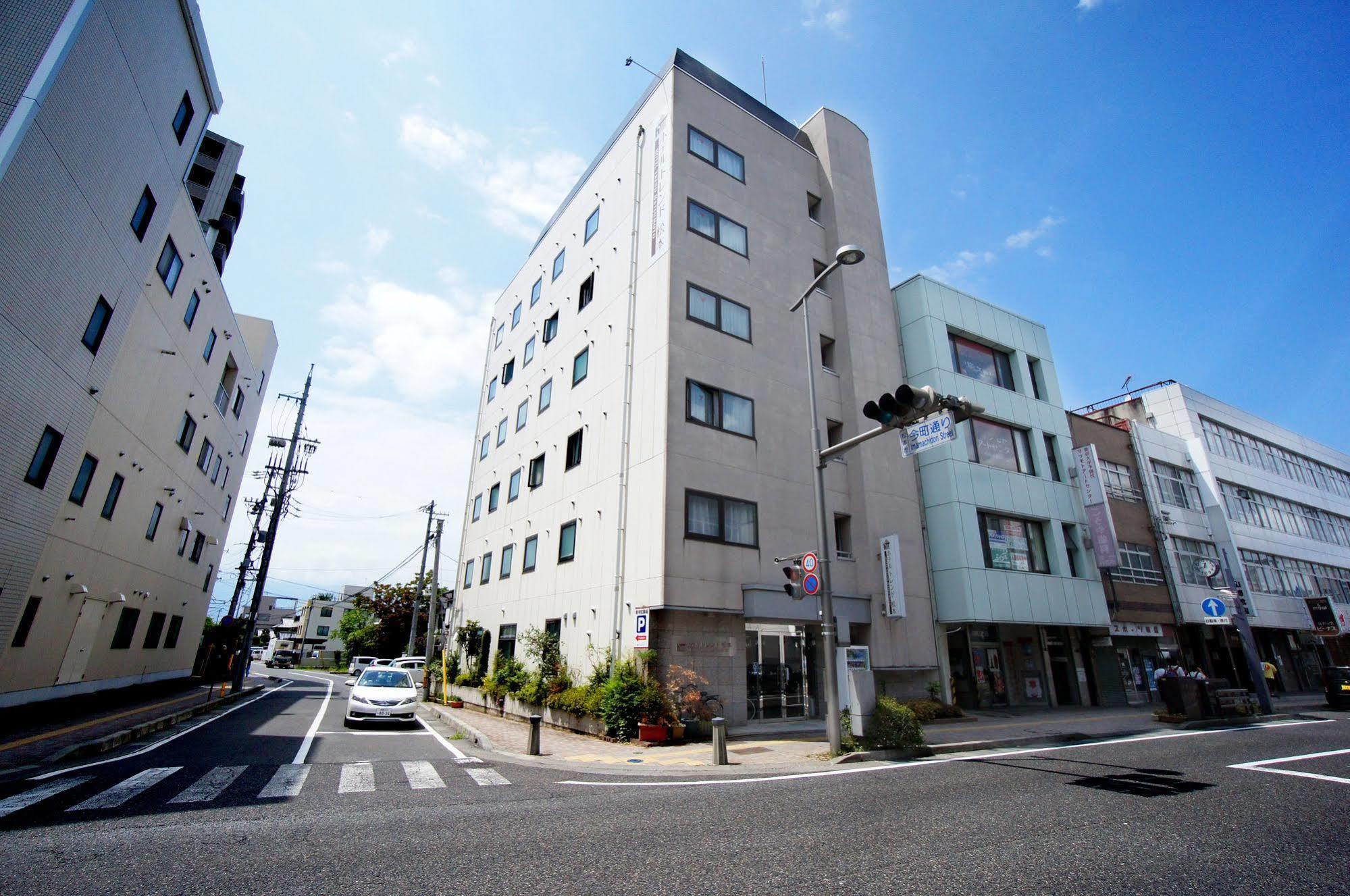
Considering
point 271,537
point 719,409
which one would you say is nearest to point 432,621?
point 271,537

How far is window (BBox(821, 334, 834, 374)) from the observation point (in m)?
21.5

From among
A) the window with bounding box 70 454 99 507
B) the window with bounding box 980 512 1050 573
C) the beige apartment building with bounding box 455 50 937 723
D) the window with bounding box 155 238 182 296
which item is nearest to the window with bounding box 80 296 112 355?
the window with bounding box 70 454 99 507

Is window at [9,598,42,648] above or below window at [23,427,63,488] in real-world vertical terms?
below

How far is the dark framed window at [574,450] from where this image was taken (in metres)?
20.6

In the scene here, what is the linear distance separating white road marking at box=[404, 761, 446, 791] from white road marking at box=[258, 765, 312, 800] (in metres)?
1.41

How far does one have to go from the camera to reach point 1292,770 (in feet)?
28.5

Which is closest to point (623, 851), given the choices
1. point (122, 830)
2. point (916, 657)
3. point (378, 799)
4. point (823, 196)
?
point (378, 799)

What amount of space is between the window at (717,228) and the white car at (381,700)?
16.8 meters

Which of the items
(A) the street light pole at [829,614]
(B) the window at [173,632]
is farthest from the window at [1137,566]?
(B) the window at [173,632]

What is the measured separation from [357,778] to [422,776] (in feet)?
3.01

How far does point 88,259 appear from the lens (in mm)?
14438

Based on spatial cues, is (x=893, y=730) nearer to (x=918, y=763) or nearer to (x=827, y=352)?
(x=918, y=763)

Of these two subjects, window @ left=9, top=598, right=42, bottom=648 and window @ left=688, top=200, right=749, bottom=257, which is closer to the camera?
window @ left=9, top=598, right=42, bottom=648

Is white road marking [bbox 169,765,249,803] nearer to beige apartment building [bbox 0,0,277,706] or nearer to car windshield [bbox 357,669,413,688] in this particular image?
car windshield [bbox 357,669,413,688]
